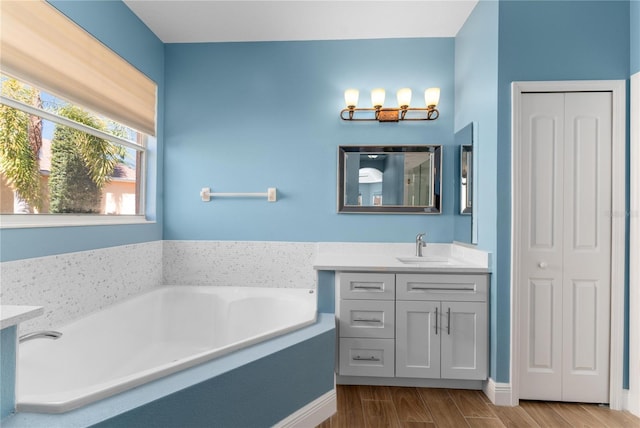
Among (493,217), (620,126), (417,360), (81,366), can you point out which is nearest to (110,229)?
(81,366)

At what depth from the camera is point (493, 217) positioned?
2139mm

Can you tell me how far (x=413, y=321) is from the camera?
2.20 m

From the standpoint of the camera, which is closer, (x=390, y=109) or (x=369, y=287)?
(x=369, y=287)

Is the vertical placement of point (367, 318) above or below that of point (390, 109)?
below

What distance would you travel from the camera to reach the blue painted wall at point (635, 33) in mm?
1999

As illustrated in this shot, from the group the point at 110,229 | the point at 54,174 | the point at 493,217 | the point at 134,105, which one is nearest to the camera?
the point at 54,174

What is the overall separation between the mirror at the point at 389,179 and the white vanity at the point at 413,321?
2.34ft

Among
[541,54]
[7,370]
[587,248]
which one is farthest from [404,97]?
[7,370]

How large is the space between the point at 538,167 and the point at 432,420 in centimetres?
166

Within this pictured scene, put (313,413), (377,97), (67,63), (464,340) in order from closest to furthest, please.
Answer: (313,413) → (67,63) → (464,340) → (377,97)

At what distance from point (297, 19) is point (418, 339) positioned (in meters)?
2.50

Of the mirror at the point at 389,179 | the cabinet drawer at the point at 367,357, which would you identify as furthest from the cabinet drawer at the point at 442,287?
the mirror at the point at 389,179

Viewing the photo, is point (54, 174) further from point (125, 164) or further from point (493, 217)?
point (493, 217)

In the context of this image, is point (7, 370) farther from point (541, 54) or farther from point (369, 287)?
point (541, 54)
